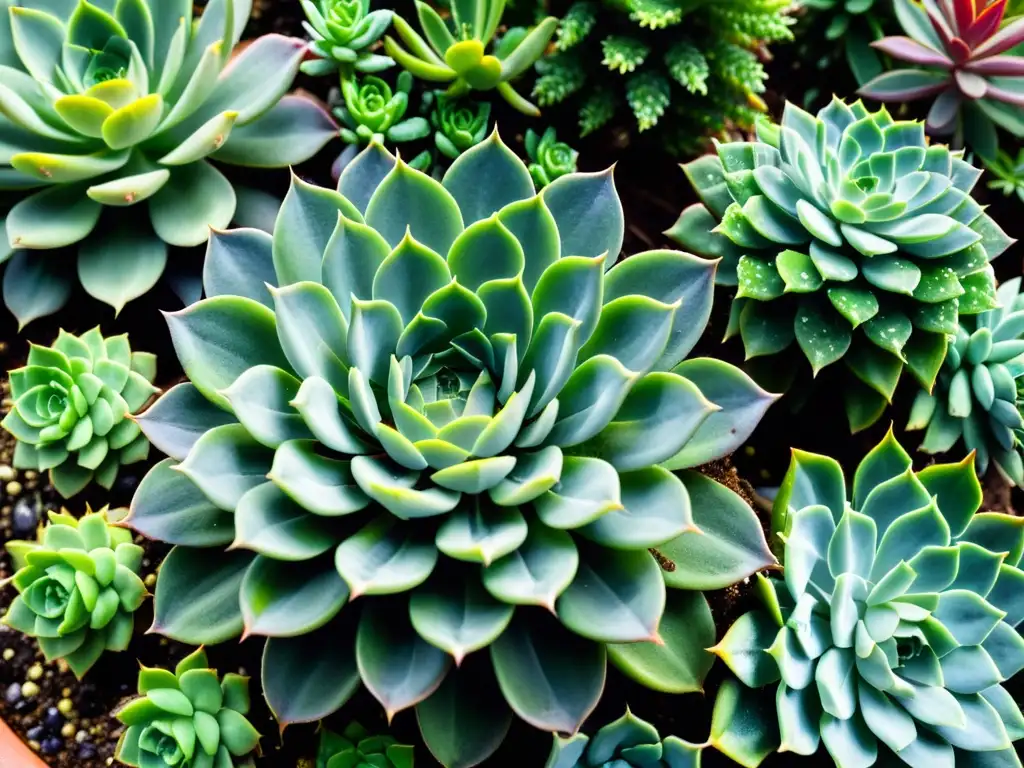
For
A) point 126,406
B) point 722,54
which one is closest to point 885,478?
point 722,54

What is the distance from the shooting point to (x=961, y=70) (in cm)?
184

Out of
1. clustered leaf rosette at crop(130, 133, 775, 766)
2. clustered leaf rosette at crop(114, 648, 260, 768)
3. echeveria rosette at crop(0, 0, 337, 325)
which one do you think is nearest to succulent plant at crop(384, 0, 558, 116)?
echeveria rosette at crop(0, 0, 337, 325)

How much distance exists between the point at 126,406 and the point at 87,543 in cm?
24

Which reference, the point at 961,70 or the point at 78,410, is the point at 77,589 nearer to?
the point at 78,410

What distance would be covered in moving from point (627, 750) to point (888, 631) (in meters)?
0.42

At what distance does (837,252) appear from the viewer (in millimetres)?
1516

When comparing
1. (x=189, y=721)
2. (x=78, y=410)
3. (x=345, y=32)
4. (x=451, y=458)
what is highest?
(x=345, y=32)

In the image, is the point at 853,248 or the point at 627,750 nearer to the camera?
the point at 627,750

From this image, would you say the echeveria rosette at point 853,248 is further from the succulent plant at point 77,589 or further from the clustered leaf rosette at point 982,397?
the succulent plant at point 77,589

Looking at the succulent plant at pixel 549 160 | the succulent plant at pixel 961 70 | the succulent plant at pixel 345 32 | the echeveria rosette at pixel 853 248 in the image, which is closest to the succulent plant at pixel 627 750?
the echeveria rosette at pixel 853 248

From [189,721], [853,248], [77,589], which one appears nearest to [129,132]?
[77,589]

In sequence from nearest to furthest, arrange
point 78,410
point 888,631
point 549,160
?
point 888,631 → point 78,410 → point 549,160

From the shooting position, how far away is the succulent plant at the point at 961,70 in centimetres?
176

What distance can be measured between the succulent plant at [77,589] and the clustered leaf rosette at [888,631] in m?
0.98
